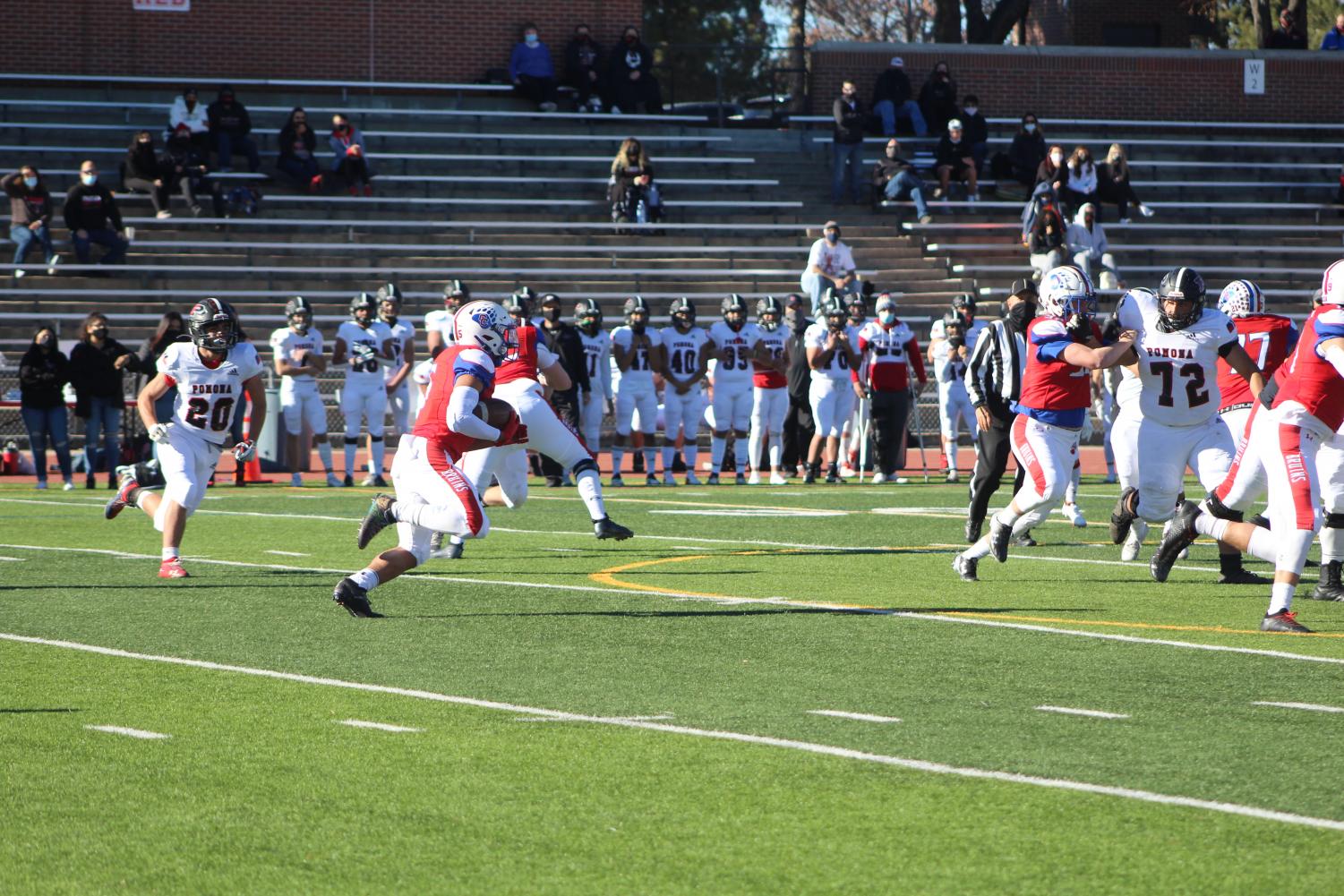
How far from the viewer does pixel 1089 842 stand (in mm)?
5004

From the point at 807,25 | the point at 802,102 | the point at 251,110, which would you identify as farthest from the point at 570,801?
the point at 807,25

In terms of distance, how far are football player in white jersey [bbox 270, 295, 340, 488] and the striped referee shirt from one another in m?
8.95

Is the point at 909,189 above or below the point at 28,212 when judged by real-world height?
above

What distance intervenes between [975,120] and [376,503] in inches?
871

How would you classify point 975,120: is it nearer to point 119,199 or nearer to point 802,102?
point 802,102

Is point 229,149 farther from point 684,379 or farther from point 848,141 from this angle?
point 684,379

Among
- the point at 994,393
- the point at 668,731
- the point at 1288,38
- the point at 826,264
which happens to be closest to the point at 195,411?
the point at 994,393

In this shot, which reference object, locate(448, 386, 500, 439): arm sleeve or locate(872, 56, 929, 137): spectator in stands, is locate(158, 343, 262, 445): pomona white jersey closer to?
locate(448, 386, 500, 439): arm sleeve

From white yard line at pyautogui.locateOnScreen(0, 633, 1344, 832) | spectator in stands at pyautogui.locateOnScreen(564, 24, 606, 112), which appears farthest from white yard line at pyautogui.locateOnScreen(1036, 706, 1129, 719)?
spectator in stands at pyautogui.locateOnScreen(564, 24, 606, 112)

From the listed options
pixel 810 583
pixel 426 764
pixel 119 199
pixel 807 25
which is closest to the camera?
pixel 426 764

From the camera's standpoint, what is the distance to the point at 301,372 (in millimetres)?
20297

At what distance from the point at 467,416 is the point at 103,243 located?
1762 cm

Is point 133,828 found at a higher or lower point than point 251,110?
lower

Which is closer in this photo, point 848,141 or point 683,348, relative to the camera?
point 683,348
